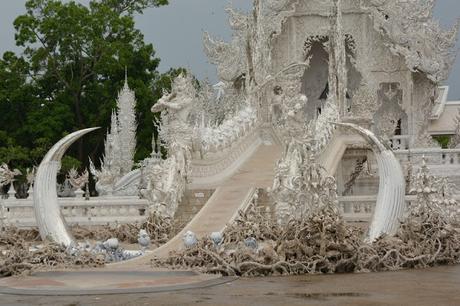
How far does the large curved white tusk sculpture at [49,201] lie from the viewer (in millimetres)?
12531

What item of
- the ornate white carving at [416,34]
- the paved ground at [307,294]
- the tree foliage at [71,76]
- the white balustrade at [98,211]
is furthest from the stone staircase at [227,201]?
the tree foliage at [71,76]

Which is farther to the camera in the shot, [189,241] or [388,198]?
[388,198]

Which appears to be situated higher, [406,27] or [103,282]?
[406,27]

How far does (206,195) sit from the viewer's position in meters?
15.9

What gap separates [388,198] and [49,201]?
470cm

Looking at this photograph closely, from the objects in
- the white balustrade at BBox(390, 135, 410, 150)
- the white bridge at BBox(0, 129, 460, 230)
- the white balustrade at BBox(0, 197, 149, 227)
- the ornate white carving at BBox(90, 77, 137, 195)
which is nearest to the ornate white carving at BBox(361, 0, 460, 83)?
the white balustrade at BBox(390, 135, 410, 150)

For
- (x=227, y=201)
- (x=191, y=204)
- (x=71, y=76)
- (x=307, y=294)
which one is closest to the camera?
(x=307, y=294)

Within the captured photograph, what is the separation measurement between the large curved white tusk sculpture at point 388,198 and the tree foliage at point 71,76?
19.9 metres

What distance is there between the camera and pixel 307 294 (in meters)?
8.91

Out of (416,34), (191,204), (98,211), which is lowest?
(98,211)

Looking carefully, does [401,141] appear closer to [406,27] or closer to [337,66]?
[406,27]

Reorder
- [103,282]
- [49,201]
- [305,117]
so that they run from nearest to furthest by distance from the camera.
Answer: [103,282]
[49,201]
[305,117]

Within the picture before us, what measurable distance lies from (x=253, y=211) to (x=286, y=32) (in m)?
15.4

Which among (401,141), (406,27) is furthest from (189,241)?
(406,27)
